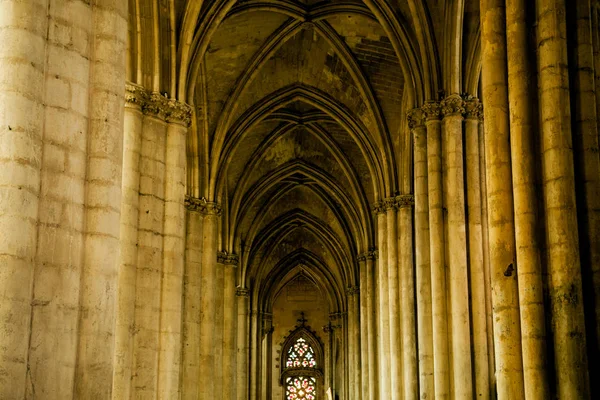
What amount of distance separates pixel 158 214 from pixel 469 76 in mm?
8102

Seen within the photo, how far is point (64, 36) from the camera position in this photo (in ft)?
33.1

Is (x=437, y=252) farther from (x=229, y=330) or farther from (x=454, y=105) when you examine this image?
(x=229, y=330)

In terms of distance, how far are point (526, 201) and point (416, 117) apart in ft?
30.2

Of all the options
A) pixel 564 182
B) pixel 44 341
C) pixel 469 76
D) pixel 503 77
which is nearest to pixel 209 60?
pixel 469 76

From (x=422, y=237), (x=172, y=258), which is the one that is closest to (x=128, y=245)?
(x=172, y=258)

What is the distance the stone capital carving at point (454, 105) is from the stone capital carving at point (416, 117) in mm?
743

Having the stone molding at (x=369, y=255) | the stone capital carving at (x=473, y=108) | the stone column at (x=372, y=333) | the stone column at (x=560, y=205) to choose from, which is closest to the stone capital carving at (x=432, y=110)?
the stone capital carving at (x=473, y=108)

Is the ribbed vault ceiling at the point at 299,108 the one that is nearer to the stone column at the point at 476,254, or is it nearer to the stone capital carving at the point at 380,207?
the stone capital carving at the point at 380,207

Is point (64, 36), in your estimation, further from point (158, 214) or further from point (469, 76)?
point (469, 76)

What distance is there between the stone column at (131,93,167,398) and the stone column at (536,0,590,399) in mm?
8961

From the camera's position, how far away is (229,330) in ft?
117

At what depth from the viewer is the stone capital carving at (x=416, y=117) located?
69.4ft

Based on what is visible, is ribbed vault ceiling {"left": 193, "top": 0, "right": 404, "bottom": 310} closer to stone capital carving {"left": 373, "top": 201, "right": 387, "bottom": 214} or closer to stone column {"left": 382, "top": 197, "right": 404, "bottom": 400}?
stone capital carving {"left": 373, "top": 201, "right": 387, "bottom": 214}

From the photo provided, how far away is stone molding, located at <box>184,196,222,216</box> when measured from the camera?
90.2 feet
